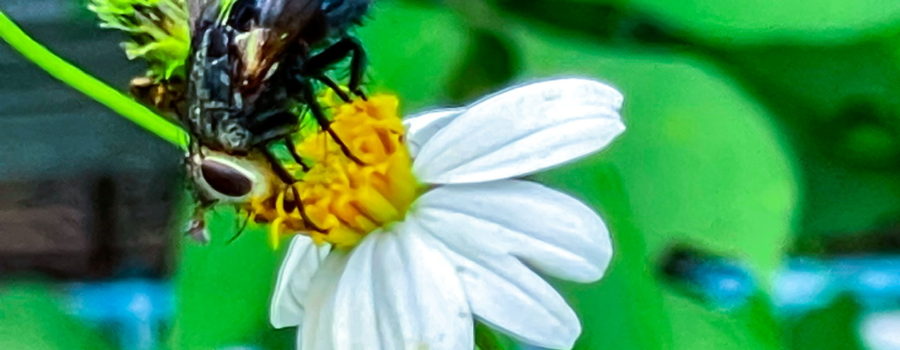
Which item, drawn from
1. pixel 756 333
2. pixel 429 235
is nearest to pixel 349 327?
pixel 429 235

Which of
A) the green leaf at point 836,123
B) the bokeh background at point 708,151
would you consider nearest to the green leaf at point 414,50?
the bokeh background at point 708,151

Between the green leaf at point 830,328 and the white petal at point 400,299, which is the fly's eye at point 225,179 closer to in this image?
the white petal at point 400,299

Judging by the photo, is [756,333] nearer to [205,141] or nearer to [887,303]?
[887,303]

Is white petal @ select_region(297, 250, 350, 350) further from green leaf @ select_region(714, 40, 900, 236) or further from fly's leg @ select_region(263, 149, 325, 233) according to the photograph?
green leaf @ select_region(714, 40, 900, 236)

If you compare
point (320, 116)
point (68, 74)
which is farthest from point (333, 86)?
point (68, 74)

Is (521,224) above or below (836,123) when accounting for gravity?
below

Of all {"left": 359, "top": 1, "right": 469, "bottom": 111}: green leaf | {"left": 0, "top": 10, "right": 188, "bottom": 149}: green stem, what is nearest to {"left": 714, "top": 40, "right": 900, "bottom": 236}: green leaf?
{"left": 359, "top": 1, "right": 469, "bottom": 111}: green leaf

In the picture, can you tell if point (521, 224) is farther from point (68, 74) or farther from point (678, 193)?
point (68, 74)
